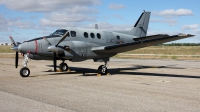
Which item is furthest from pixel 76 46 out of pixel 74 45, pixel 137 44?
pixel 137 44

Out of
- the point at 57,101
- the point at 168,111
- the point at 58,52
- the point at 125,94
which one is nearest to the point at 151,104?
the point at 168,111

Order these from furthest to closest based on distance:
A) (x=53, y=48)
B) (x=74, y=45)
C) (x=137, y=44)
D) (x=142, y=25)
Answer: (x=142, y=25) → (x=74, y=45) → (x=137, y=44) → (x=53, y=48)

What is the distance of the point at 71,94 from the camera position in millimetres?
10359

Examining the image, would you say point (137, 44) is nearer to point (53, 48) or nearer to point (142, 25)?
point (53, 48)

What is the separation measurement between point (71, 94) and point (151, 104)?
3.49 meters

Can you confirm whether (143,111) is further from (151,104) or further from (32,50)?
(32,50)

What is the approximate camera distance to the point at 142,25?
2472 cm

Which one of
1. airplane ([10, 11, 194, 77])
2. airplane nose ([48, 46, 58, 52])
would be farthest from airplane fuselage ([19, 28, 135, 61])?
airplane nose ([48, 46, 58, 52])

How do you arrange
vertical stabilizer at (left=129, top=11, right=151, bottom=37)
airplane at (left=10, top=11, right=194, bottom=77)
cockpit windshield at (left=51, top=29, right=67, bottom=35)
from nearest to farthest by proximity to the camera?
airplane at (left=10, top=11, right=194, bottom=77), cockpit windshield at (left=51, top=29, right=67, bottom=35), vertical stabilizer at (left=129, top=11, right=151, bottom=37)

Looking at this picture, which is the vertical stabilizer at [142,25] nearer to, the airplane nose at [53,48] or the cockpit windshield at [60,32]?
the cockpit windshield at [60,32]

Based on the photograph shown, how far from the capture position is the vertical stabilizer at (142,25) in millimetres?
24188

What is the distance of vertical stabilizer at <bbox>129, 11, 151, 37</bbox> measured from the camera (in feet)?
79.4

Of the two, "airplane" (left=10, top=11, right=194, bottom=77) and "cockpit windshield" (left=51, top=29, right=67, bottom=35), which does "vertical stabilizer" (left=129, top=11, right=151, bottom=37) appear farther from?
"cockpit windshield" (left=51, top=29, right=67, bottom=35)

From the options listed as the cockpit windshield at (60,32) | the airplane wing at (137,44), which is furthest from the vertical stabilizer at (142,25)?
the cockpit windshield at (60,32)
